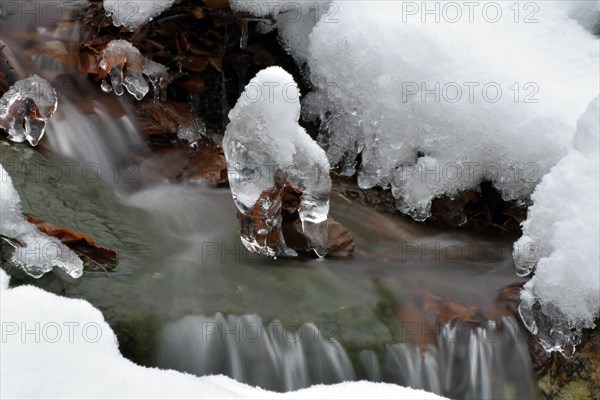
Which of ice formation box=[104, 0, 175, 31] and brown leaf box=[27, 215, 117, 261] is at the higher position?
ice formation box=[104, 0, 175, 31]

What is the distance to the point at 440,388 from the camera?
7.61ft

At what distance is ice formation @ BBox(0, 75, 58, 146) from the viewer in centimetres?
279

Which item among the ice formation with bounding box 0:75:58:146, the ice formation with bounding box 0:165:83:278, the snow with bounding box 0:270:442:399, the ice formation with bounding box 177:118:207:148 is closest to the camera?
the snow with bounding box 0:270:442:399

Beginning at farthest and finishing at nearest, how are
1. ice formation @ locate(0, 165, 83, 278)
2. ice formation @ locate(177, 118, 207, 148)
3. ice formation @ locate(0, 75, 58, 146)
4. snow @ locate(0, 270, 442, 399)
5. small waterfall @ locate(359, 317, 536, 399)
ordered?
ice formation @ locate(177, 118, 207, 148), ice formation @ locate(0, 75, 58, 146), small waterfall @ locate(359, 317, 536, 399), ice formation @ locate(0, 165, 83, 278), snow @ locate(0, 270, 442, 399)

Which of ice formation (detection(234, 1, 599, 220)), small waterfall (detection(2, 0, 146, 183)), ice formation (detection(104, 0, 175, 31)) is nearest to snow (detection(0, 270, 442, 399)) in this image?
small waterfall (detection(2, 0, 146, 183))

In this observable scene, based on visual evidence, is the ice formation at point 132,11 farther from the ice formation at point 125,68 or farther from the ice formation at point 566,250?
the ice formation at point 566,250

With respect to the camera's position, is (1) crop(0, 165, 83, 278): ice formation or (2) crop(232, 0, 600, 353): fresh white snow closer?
(1) crop(0, 165, 83, 278): ice formation

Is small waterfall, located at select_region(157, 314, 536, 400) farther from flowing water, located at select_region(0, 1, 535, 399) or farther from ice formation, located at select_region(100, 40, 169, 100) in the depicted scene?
ice formation, located at select_region(100, 40, 169, 100)

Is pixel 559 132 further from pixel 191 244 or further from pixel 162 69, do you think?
pixel 162 69

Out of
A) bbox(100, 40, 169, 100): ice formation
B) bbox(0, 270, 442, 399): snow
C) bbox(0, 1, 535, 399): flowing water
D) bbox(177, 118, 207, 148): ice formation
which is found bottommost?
bbox(177, 118, 207, 148): ice formation

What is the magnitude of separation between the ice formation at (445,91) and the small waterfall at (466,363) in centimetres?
81

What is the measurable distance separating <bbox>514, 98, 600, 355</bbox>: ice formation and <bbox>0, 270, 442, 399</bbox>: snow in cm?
65

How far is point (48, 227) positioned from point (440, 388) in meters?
1.34

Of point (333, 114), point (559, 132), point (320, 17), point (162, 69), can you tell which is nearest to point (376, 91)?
point (333, 114)
